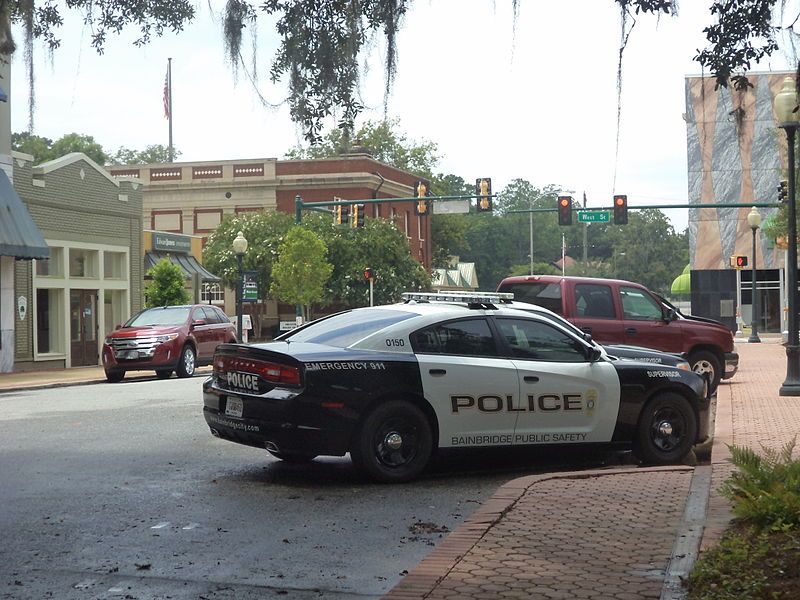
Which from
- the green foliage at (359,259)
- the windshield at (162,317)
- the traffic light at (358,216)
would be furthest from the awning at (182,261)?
the windshield at (162,317)

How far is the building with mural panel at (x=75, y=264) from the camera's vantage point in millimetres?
34000

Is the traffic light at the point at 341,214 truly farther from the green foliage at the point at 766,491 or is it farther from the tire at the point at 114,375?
the green foliage at the point at 766,491

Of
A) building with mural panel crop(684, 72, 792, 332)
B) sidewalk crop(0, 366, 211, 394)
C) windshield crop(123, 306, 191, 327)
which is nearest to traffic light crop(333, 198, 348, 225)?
sidewalk crop(0, 366, 211, 394)

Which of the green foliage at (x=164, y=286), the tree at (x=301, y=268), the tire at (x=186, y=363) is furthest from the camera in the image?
the tree at (x=301, y=268)

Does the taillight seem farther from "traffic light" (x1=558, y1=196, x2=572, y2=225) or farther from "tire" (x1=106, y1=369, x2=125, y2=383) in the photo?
"traffic light" (x1=558, y1=196, x2=572, y2=225)

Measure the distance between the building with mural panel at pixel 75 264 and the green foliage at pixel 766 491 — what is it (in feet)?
93.8

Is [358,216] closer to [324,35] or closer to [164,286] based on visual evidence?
[164,286]

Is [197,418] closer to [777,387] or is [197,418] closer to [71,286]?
[777,387]

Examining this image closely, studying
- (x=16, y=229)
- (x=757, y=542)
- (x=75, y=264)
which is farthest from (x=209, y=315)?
(x=757, y=542)

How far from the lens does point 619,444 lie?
440 inches

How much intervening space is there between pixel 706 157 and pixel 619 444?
2319 inches

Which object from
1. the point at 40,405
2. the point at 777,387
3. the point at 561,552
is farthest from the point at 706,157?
the point at 561,552

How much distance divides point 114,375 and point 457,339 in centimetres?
1869

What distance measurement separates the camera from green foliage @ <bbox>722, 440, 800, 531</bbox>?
678 cm
